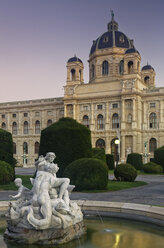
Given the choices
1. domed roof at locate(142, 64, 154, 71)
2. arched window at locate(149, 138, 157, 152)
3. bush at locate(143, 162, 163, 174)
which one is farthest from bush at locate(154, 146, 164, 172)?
domed roof at locate(142, 64, 154, 71)

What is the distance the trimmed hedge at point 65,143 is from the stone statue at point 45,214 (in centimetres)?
1133

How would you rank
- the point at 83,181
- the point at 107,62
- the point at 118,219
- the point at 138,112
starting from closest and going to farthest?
the point at 118,219 → the point at 83,181 → the point at 138,112 → the point at 107,62

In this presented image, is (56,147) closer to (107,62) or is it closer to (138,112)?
(138,112)

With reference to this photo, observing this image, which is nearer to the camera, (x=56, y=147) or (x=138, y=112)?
(x=56, y=147)

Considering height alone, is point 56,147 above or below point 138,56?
below

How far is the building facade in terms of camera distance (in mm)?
50469

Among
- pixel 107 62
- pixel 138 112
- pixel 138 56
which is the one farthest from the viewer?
pixel 107 62

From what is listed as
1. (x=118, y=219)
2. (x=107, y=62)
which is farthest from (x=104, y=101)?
(x=118, y=219)

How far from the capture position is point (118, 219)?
6.97 metres

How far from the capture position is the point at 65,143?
1775 centimetres

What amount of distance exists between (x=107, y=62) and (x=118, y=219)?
54.5 m

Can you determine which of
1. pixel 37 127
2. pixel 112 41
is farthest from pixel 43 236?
pixel 112 41

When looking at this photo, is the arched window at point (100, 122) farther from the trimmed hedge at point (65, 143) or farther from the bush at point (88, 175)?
the bush at point (88, 175)

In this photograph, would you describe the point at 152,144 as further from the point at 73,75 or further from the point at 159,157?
the point at 73,75
